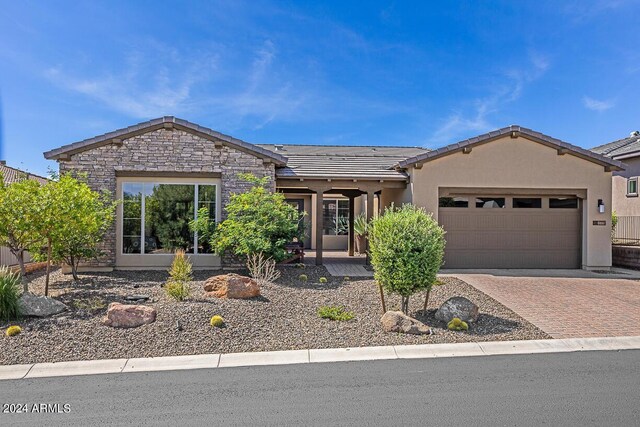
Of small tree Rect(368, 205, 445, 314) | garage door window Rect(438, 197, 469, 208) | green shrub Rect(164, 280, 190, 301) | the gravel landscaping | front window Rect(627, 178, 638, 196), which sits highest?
front window Rect(627, 178, 638, 196)

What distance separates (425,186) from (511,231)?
320 cm

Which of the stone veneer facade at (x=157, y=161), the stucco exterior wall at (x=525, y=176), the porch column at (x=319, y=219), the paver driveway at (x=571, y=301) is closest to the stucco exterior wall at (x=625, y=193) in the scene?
the stucco exterior wall at (x=525, y=176)

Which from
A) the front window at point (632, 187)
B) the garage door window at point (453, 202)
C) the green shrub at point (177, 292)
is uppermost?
the front window at point (632, 187)

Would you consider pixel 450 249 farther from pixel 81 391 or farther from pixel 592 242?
pixel 81 391

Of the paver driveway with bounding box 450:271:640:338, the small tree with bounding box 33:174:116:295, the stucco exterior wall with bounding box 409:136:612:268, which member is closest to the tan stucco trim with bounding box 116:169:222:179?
the small tree with bounding box 33:174:116:295

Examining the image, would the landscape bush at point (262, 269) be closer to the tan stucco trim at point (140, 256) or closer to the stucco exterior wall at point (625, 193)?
the tan stucco trim at point (140, 256)

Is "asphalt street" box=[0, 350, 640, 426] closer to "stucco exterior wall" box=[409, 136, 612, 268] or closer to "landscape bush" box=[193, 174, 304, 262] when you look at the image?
"landscape bush" box=[193, 174, 304, 262]

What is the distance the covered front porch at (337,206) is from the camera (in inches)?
530

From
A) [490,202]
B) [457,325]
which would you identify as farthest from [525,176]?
[457,325]

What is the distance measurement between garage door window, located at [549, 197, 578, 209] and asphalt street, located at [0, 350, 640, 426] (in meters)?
9.00

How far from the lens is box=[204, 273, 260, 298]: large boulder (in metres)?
8.05

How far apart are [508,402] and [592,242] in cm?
1133

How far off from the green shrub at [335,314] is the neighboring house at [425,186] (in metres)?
5.68

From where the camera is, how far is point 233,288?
26.5 feet
